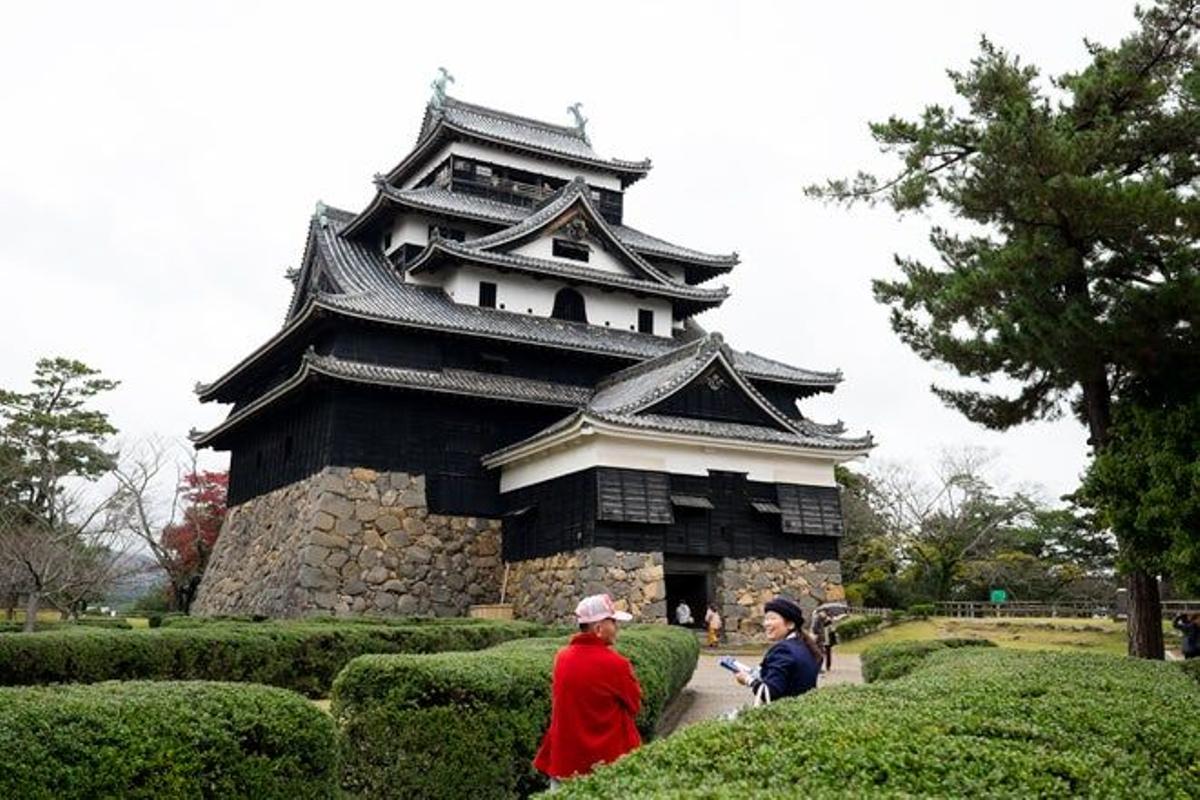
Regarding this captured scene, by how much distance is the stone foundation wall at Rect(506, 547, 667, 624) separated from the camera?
23.3 meters

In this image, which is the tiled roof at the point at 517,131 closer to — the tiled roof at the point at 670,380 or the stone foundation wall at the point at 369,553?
the tiled roof at the point at 670,380

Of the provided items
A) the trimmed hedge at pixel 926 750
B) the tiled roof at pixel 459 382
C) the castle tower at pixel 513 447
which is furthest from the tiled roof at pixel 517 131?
the trimmed hedge at pixel 926 750

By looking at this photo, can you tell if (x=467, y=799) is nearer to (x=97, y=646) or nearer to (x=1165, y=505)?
(x=97, y=646)

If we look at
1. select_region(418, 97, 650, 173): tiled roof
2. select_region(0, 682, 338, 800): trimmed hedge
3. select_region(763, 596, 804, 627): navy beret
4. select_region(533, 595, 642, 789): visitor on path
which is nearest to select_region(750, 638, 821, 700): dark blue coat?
select_region(763, 596, 804, 627): navy beret

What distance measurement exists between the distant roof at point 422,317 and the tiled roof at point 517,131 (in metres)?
5.90

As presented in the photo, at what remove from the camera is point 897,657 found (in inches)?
531

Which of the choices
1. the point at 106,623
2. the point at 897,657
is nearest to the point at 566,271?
the point at 106,623

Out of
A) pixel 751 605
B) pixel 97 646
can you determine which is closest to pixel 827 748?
pixel 97 646

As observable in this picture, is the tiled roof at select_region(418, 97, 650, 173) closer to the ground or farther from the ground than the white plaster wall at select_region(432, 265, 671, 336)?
farther from the ground

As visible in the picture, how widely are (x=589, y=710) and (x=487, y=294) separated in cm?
2513

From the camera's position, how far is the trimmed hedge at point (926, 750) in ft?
12.3

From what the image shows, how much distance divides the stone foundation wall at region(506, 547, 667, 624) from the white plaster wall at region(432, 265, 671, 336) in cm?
911

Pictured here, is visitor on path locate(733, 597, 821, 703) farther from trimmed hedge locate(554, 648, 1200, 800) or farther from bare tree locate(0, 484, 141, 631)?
bare tree locate(0, 484, 141, 631)

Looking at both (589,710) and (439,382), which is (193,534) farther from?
(589,710)
